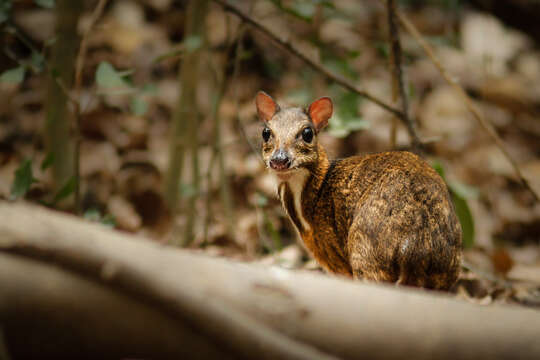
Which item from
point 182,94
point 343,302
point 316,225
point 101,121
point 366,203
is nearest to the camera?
point 343,302

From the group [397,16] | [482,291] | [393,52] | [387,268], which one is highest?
[397,16]

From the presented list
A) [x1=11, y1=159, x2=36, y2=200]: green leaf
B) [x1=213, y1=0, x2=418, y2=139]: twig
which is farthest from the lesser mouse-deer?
[x1=11, y1=159, x2=36, y2=200]: green leaf

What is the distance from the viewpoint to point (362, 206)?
9.25 feet

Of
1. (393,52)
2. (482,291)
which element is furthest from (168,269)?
(482,291)

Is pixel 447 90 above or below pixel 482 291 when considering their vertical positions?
above

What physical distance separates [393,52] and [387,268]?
1.95 metres

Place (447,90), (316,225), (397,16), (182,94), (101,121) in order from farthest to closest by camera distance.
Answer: (447,90), (101,121), (182,94), (397,16), (316,225)

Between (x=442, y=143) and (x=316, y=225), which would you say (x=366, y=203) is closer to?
(x=316, y=225)

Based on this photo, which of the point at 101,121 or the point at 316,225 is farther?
the point at 101,121

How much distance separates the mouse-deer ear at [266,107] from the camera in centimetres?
312

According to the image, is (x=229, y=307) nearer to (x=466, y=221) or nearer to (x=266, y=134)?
(x=266, y=134)

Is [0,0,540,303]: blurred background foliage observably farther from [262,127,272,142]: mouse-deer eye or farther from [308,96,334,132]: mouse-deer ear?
[262,127,272,142]: mouse-deer eye

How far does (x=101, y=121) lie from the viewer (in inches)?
265

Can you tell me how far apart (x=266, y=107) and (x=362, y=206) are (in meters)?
0.95
